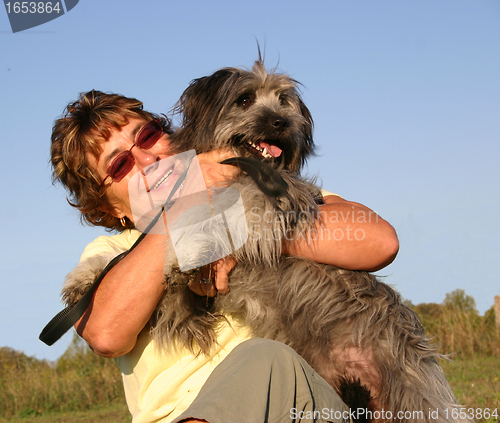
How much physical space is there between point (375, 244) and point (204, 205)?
0.86 metres

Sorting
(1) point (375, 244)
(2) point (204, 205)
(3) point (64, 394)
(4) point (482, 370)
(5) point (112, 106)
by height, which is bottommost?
(3) point (64, 394)

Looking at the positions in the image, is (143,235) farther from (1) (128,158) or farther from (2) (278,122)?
(2) (278,122)

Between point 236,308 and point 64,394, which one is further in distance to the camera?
point 64,394

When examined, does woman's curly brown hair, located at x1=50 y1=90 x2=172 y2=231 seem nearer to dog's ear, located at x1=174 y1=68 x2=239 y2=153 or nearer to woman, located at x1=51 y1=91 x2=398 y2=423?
woman, located at x1=51 y1=91 x2=398 y2=423

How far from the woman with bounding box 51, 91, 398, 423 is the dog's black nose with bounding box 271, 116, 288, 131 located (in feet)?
1.23

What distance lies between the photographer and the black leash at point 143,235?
216 cm

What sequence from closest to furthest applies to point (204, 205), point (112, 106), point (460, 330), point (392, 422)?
point (392, 422), point (204, 205), point (112, 106), point (460, 330)

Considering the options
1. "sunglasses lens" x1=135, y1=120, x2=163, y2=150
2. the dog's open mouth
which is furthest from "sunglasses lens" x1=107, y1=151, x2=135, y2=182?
the dog's open mouth

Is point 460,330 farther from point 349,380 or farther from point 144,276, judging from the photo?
point 144,276

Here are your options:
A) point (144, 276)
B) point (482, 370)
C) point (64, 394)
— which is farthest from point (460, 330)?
point (144, 276)

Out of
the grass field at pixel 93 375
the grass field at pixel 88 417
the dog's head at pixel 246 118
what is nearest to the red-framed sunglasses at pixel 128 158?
the dog's head at pixel 246 118

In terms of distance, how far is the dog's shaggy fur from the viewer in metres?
2.15

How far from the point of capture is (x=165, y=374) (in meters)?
2.30

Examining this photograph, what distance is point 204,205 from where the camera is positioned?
94.7 inches
